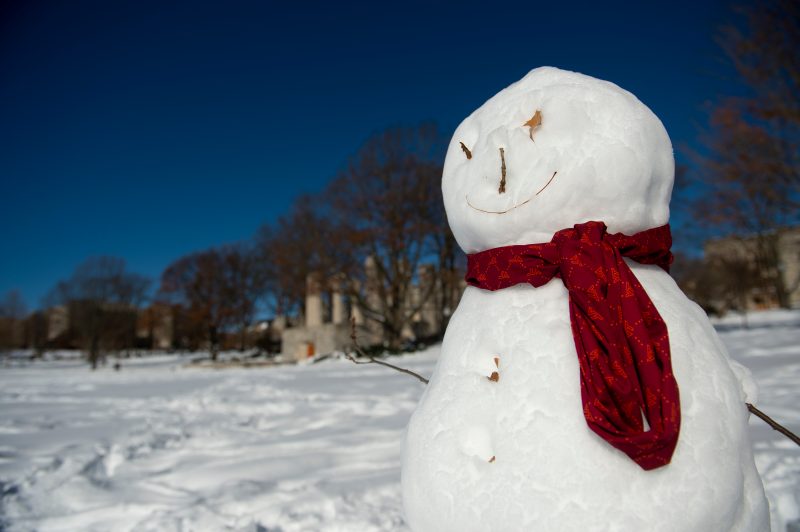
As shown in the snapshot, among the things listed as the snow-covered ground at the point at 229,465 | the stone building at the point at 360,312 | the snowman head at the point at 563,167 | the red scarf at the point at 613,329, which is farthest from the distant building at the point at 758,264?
the red scarf at the point at 613,329

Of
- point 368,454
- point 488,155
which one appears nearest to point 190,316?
point 368,454

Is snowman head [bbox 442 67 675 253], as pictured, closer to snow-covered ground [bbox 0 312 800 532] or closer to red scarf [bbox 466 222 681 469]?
red scarf [bbox 466 222 681 469]

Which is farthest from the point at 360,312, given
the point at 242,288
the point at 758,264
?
the point at 758,264

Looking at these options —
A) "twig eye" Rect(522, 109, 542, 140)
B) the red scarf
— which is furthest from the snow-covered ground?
"twig eye" Rect(522, 109, 542, 140)

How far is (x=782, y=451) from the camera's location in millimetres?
2830

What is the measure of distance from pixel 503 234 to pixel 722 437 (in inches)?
29.5

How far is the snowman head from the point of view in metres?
1.28

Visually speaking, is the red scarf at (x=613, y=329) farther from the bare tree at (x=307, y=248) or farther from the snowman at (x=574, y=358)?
the bare tree at (x=307, y=248)

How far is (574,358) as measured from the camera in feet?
3.91

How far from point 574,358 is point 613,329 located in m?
0.12

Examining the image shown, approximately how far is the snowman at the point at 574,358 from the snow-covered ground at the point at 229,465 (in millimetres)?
1286

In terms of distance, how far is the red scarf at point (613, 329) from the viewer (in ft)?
3.52

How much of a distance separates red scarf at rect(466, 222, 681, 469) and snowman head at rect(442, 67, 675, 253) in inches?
2.3

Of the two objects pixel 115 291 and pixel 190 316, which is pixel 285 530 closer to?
pixel 190 316
